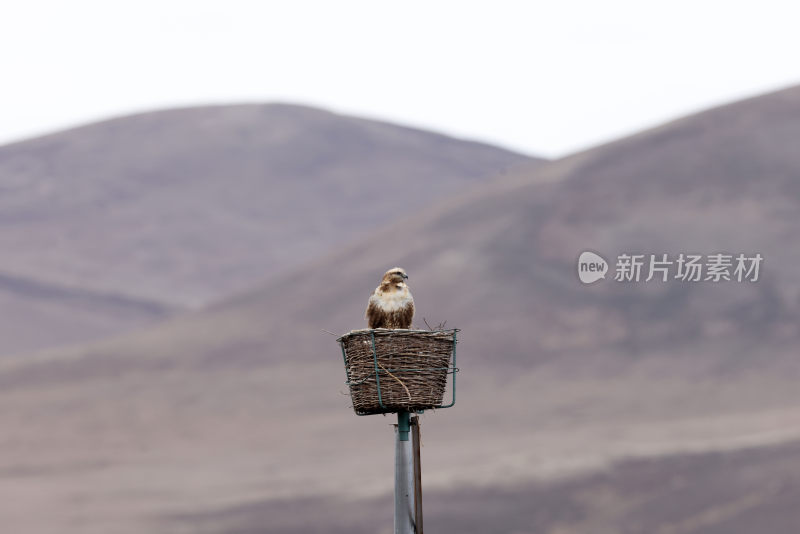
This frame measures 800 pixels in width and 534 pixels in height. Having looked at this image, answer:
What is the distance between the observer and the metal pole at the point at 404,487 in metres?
11.0

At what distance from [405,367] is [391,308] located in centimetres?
95

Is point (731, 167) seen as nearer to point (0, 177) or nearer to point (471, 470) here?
point (471, 470)

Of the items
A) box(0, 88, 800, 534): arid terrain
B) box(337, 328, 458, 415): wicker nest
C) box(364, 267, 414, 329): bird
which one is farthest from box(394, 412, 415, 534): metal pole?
box(0, 88, 800, 534): arid terrain

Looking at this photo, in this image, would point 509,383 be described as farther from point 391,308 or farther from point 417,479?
point 417,479

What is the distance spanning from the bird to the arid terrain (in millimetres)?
59744

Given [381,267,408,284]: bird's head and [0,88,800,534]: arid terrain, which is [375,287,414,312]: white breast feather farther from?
[0,88,800,534]: arid terrain

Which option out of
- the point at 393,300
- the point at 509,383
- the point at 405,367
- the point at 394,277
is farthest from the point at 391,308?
the point at 509,383

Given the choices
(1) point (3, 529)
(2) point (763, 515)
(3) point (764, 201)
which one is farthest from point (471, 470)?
(3) point (764, 201)

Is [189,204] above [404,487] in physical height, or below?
above

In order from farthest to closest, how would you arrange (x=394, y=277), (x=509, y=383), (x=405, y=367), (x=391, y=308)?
(x=509, y=383) → (x=394, y=277) → (x=391, y=308) → (x=405, y=367)

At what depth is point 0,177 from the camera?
18262cm

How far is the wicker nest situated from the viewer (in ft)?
37.4

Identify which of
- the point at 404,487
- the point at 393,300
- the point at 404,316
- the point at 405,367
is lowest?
the point at 404,487

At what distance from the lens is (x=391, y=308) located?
1227 cm
